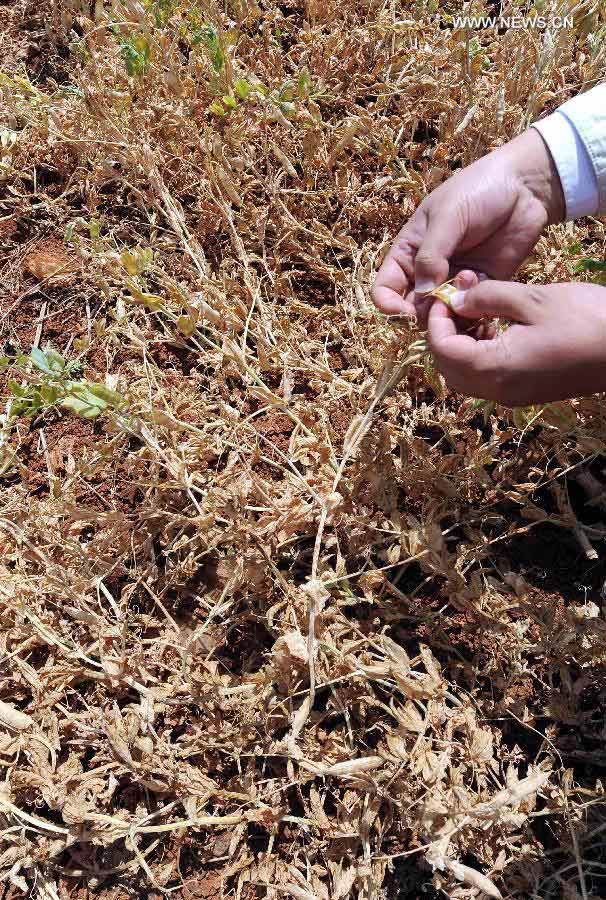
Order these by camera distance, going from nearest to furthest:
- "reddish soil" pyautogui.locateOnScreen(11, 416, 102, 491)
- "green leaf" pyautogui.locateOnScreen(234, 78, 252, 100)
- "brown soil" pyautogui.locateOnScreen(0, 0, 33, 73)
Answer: "reddish soil" pyautogui.locateOnScreen(11, 416, 102, 491)
"green leaf" pyautogui.locateOnScreen(234, 78, 252, 100)
"brown soil" pyautogui.locateOnScreen(0, 0, 33, 73)

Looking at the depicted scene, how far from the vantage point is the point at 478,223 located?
4.49 ft

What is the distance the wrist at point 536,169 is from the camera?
138 centimetres

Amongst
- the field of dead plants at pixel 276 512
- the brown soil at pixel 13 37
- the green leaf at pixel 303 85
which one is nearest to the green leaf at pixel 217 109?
the field of dead plants at pixel 276 512

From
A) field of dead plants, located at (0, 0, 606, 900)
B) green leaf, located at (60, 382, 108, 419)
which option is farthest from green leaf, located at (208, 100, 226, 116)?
green leaf, located at (60, 382, 108, 419)

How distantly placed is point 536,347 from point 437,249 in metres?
0.31

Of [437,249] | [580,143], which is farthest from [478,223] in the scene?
[580,143]

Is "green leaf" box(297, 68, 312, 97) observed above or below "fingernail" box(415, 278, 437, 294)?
above

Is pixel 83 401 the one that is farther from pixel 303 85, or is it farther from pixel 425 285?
pixel 303 85

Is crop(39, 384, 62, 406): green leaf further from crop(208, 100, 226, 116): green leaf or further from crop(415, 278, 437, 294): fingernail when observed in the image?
crop(208, 100, 226, 116): green leaf

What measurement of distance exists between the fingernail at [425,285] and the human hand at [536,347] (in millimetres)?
134

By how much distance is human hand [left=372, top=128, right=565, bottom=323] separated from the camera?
134 centimetres

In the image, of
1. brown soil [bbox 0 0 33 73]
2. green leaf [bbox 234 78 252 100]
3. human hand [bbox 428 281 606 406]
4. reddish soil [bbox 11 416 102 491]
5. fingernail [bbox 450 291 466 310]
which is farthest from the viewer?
brown soil [bbox 0 0 33 73]

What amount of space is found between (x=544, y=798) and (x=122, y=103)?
76.0 inches

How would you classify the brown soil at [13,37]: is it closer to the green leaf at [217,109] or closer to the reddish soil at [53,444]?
the green leaf at [217,109]
